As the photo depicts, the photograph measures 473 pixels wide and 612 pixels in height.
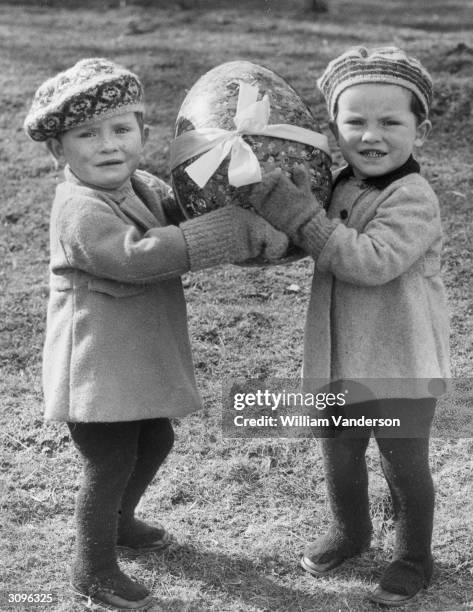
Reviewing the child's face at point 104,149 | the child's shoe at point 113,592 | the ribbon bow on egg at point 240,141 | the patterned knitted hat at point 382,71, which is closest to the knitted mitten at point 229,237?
the ribbon bow on egg at point 240,141

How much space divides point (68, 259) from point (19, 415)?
1.66 metres

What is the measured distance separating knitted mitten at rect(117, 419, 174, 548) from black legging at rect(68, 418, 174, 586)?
0.25 feet

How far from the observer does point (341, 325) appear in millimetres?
2961

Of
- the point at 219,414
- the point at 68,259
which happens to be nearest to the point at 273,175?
the point at 68,259

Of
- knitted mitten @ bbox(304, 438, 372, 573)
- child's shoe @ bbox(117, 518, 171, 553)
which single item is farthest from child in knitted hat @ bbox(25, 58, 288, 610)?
knitted mitten @ bbox(304, 438, 372, 573)

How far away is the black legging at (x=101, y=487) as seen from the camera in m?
2.98

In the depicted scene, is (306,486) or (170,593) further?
(306,486)

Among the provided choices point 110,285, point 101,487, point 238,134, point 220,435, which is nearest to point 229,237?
point 238,134

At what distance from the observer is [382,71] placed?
2848 millimetres

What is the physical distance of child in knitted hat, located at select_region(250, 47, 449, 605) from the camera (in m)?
2.78

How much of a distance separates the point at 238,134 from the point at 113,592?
155cm

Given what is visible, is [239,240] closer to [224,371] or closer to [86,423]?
[86,423]

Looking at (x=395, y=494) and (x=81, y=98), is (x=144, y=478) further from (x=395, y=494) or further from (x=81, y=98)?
(x=81, y=98)

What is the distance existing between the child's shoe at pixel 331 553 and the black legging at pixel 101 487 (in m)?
0.69
